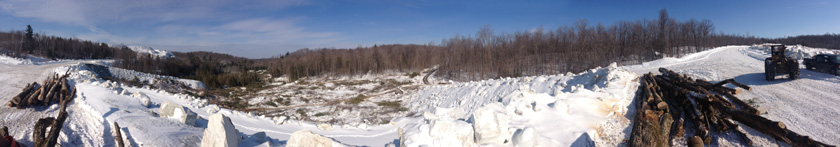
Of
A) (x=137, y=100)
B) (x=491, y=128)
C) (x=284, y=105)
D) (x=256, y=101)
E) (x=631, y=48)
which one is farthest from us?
(x=631, y=48)

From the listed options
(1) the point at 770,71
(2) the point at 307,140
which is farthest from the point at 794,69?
(2) the point at 307,140

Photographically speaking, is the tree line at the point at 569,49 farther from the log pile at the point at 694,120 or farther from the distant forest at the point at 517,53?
the log pile at the point at 694,120

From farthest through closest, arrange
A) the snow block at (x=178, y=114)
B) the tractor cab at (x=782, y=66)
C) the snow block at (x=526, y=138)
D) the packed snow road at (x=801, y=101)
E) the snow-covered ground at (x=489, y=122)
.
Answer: the tractor cab at (x=782, y=66), the snow block at (x=178, y=114), the packed snow road at (x=801, y=101), the snow-covered ground at (x=489, y=122), the snow block at (x=526, y=138)

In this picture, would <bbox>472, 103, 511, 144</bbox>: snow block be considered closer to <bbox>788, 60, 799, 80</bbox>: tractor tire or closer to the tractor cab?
the tractor cab

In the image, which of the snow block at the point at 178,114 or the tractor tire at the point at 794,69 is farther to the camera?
the tractor tire at the point at 794,69

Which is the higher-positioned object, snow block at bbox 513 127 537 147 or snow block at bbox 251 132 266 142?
snow block at bbox 513 127 537 147

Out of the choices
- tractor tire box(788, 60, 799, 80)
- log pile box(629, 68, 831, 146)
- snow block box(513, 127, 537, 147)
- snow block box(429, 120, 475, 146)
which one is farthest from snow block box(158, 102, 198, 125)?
tractor tire box(788, 60, 799, 80)

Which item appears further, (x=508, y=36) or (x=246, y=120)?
(x=508, y=36)

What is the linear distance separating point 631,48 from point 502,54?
12.5 meters

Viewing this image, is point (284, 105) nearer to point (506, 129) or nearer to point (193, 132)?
point (193, 132)

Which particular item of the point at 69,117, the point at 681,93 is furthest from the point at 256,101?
the point at 681,93

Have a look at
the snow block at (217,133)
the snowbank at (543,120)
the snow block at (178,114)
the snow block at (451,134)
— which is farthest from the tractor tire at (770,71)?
the snow block at (178,114)

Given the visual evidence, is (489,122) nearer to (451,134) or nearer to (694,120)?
(451,134)

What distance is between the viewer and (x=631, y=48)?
31922 mm
